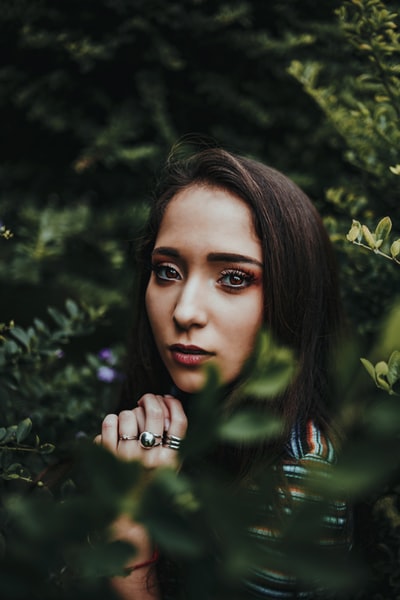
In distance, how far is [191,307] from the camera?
3.50 ft

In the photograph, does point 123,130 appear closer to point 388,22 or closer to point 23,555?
point 388,22

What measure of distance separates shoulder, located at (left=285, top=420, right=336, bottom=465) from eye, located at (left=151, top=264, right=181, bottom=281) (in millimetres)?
390

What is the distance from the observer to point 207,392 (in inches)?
14.3

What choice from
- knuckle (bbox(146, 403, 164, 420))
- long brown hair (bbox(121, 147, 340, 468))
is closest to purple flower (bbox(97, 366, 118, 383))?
long brown hair (bbox(121, 147, 340, 468))

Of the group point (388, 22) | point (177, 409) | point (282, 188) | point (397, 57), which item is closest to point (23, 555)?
point (177, 409)

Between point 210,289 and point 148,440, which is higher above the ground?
point 210,289

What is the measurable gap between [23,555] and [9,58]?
7.11 feet

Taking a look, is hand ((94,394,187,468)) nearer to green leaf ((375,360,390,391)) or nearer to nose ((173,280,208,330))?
nose ((173,280,208,330))

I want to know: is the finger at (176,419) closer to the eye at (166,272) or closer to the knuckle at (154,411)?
the knuckle at (154,411)

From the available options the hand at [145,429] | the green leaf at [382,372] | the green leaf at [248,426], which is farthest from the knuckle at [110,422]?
the green leaf at [248,426]

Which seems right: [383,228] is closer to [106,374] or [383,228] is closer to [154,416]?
[154,416]

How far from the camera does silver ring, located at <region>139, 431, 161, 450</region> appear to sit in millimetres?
1057

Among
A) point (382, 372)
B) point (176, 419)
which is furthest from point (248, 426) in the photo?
point (176, 419)

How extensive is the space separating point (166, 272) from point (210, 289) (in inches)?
5.0
